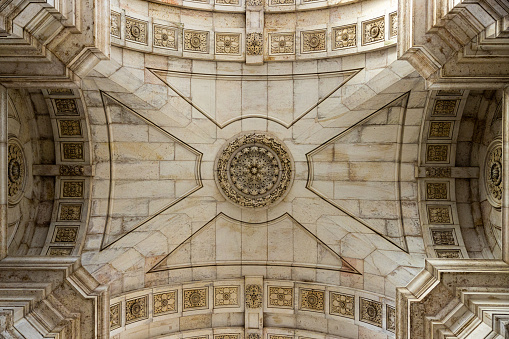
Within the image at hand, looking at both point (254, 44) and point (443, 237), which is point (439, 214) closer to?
point (443, 237)

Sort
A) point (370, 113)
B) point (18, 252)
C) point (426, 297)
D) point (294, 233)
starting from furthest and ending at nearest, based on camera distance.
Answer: point (294, 233) → point (370, 113) → point (18, 252) → point (426, 297)

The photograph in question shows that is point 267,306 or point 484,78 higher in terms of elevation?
point 484,78

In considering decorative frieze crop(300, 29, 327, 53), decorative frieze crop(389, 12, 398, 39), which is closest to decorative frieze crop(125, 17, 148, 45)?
decorative frieze crop(300, 29, 327, 53)

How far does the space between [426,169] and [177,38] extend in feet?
23.9

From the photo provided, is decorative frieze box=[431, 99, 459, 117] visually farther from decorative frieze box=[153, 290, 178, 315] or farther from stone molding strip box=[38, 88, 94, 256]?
stone molding strip box=[38, 88, 94, 256]

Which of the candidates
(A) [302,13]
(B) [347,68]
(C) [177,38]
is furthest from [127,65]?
(B) [347,68]

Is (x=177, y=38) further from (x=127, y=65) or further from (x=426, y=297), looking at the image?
(x=426, y=297)

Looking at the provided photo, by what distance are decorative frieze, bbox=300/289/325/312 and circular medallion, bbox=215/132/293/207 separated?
2.67 metres

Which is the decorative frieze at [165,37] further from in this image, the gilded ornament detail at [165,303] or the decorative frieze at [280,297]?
the decorative frieze at [280,297]

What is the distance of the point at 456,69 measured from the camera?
8.95m

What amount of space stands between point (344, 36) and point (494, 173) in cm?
492

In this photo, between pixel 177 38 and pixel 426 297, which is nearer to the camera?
pixel 426 297

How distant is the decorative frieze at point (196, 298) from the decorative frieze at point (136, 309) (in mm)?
1122

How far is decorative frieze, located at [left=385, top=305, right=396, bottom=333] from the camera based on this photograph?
11.3 m
